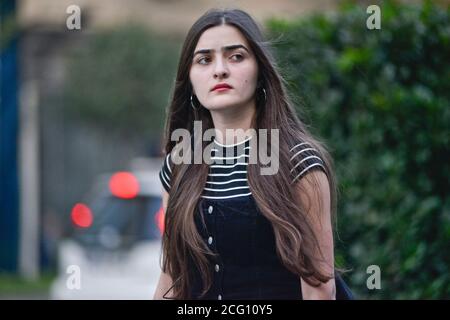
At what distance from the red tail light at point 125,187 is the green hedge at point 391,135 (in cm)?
380

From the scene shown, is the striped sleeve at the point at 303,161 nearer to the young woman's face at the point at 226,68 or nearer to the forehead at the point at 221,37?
the young woman's face at the point at 226,68

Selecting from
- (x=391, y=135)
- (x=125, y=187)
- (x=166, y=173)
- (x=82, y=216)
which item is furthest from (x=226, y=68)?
(x=82, y=216)

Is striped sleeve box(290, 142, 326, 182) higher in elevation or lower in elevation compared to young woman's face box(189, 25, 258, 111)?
lower

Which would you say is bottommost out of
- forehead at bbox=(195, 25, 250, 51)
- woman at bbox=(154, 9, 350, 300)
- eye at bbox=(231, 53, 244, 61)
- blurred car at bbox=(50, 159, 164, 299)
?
woman at bbox=(154, 9, 350, 300)

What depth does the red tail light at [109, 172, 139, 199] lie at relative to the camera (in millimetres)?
10625

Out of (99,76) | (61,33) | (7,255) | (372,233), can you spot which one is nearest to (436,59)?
(372,233)

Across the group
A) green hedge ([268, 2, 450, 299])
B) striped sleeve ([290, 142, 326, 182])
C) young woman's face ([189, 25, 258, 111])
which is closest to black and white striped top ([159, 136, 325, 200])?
striped sleeve ([290, 142, 326, 182])

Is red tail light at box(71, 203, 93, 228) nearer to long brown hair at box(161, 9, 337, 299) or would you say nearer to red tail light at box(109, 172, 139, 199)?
red tail light at box(109, 172, 139, 199)

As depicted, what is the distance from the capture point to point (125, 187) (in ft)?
35.1

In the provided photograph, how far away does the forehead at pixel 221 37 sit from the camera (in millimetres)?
3424

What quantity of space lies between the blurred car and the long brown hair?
5576 mm

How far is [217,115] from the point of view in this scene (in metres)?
3.46

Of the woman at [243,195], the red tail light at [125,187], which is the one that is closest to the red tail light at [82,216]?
the red tail light at [125,187]
